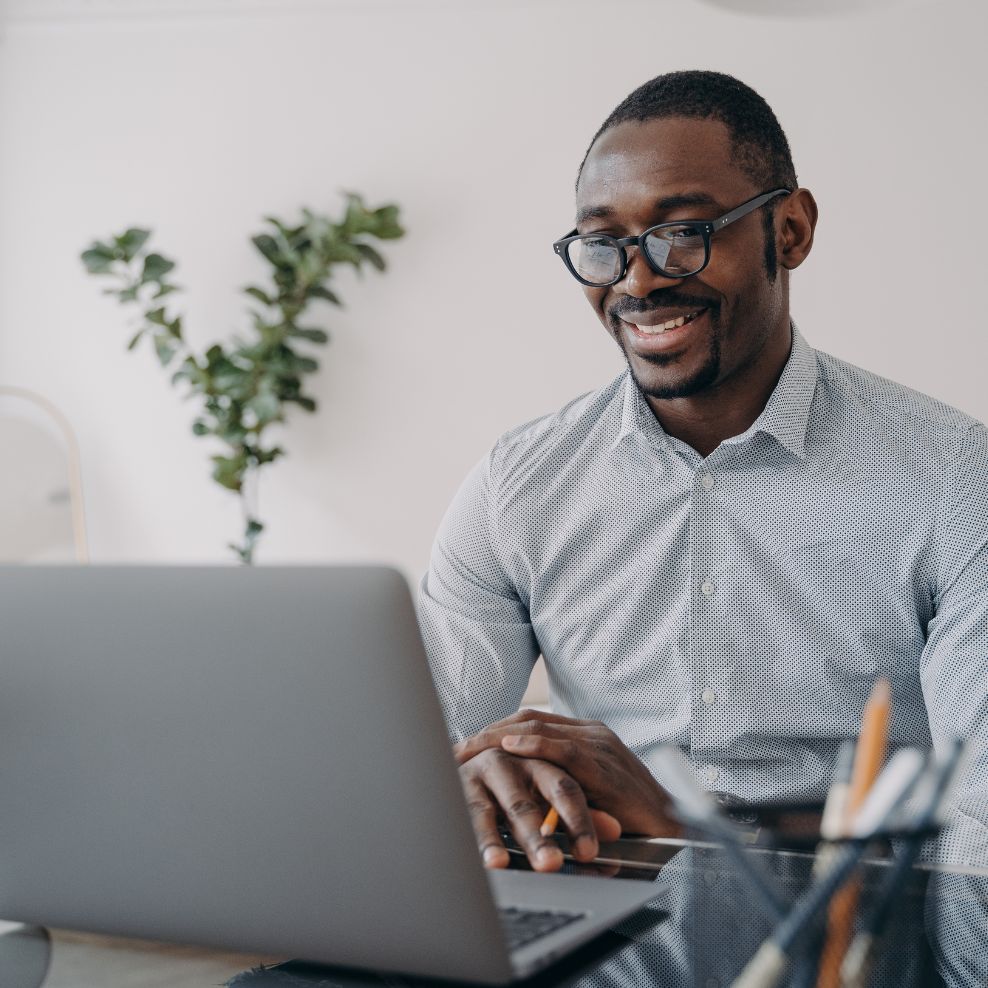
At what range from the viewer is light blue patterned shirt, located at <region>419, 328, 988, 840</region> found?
1426 mm

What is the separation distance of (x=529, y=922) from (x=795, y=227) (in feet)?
3.70

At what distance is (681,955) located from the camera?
0.75 m

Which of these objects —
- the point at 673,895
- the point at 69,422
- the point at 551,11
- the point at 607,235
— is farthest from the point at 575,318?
the point at 673,895

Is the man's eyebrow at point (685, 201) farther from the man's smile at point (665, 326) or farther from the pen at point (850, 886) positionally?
the pen at point (850, 886)

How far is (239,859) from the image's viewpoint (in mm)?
707

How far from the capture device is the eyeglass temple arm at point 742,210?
147 cm

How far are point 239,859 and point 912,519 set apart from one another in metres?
1.00

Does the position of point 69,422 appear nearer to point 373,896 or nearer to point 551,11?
point 551,11

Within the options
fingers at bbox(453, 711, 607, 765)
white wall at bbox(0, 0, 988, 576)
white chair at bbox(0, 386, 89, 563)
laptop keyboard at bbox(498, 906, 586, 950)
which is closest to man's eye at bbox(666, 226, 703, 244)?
fingers at bbox(453, 711, 607, 765)

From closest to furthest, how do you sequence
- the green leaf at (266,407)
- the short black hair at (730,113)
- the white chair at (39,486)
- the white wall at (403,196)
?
the short black hair at (730,113), the white wall at (403,196), the green leaf at (266,407), the white chair at (39,486)

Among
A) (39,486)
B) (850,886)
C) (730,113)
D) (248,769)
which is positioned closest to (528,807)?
(248,769)

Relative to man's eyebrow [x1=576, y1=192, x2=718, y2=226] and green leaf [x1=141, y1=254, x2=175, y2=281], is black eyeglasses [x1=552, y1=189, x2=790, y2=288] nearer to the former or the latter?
man's eyebrow [x1=576, y1=192, x2=718, y2=226]

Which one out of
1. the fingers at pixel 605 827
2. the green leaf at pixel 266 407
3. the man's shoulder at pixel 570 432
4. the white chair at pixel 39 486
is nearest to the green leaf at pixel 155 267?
the green leaf at pixel 266 407

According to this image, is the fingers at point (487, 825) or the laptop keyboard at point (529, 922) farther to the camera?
the fingers at point (487, 825)
